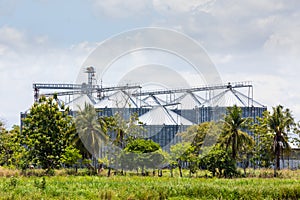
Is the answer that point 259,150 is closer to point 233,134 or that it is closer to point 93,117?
point 233,134

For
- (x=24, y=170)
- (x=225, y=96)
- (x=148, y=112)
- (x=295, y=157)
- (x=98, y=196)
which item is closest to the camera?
(x=98, y=196)

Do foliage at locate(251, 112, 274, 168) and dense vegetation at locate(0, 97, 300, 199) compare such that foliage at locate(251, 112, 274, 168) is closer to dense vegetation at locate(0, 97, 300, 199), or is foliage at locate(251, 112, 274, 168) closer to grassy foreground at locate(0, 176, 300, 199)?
dense vegetation at locate(0, 97, 300, 199)

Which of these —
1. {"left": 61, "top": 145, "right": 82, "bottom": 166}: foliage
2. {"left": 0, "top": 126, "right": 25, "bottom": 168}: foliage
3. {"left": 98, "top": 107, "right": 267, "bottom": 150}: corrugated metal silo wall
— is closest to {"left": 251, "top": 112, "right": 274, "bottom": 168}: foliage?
{"left": 98, "top": 107, "right": 267, "bottom": 150}: corrugated metal silo wall

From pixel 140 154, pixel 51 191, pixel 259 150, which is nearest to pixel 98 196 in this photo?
pixel 51 191

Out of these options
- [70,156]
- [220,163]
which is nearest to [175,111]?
[220,163]

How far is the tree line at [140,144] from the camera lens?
3750cm

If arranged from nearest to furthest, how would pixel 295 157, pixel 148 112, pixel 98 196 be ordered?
1. pixel 98 196
2. pixel 295 157
3. pixel 148 112

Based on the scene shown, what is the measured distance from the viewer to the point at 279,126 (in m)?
38.5

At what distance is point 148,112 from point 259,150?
800 inches

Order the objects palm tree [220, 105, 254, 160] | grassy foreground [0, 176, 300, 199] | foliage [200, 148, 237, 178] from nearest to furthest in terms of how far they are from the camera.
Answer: grassy foreground [0, 176, 300, 199]
foliage [200, 148, 237, 178]
palm tree [220, 105, 254, 160]

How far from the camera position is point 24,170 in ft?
123

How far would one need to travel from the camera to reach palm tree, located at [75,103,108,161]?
38.8 meters

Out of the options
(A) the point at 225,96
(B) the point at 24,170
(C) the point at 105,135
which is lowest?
(B) the point at 24,170

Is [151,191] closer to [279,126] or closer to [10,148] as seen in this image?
[279,126]
